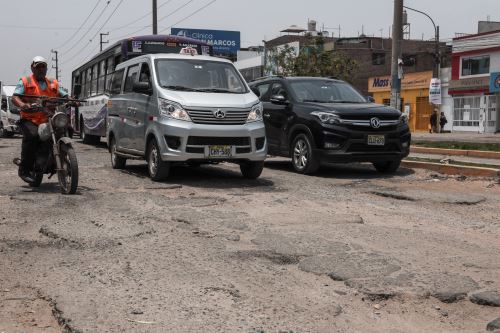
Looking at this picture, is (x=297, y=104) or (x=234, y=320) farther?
(x=297, y=104)

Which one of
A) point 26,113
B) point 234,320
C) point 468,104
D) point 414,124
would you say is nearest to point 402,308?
point 234,320

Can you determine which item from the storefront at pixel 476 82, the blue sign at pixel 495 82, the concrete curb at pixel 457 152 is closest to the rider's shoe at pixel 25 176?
the concrete curb at pixel 457 152

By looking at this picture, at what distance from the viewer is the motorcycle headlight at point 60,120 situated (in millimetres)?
7934

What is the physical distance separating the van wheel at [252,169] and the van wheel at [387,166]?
273 centimetres

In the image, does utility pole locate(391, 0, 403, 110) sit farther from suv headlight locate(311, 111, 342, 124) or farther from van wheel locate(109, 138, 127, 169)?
van wheel locate(109, 138, 127, 169)

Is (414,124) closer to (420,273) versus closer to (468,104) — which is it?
(468,104)

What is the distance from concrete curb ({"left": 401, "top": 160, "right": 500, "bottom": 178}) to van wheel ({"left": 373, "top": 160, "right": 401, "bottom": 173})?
28.8 inches

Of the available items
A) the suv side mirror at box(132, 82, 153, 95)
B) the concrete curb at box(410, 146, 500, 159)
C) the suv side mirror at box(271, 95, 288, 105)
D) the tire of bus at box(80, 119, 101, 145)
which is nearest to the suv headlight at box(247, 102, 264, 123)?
the suv side mirror at box(132, 82, 153, 95)

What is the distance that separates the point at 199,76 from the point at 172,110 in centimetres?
110

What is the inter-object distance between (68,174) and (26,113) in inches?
41.5

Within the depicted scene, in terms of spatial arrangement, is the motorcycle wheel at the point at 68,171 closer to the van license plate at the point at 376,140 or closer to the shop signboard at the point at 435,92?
the van license plate at the point at 376,140

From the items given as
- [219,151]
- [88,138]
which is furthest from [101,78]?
[219,151]

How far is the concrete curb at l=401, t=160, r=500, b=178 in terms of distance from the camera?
399 inches

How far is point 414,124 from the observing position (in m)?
45.5
